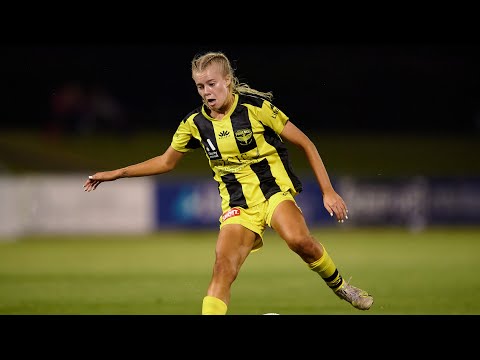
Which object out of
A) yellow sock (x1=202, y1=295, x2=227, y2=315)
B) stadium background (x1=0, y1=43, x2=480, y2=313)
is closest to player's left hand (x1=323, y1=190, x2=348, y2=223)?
yellow sock (x1=202, y1=295, x2=227, y2=315)

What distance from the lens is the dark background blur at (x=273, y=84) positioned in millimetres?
23938

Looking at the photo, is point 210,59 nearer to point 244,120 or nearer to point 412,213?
point 244,120

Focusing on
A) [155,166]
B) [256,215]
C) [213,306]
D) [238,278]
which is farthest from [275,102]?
[213,306]

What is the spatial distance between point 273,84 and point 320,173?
57.8ft

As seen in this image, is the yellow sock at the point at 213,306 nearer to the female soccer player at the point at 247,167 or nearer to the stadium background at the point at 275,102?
the female soccer player at the point at 247,167

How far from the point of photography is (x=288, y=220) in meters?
6.43

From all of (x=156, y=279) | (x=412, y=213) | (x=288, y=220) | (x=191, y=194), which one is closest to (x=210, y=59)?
(x=288, y=220)

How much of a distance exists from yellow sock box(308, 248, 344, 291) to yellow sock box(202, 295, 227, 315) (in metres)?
0.87

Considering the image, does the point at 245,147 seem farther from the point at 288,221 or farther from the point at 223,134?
the point at 288,221

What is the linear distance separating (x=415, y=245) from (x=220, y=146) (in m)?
9.16

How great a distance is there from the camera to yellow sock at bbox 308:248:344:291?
659 cm

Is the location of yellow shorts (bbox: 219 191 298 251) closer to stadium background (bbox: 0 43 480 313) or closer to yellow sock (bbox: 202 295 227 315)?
yellow sock (bbox: 202 295 227 315)

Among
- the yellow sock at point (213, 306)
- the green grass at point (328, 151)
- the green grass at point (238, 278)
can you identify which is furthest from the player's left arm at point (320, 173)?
the green grass at point (328, 151)

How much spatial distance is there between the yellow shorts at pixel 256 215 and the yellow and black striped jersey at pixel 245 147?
47 mm
